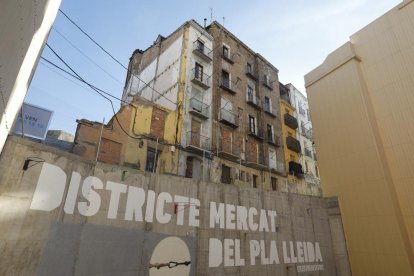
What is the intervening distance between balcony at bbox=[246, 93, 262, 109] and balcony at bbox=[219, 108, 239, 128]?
2.94 metres

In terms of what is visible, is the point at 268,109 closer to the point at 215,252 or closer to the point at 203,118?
the point at 203,118

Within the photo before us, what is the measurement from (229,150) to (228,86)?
21.9ft

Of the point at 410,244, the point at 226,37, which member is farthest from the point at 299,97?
the point at 410,244

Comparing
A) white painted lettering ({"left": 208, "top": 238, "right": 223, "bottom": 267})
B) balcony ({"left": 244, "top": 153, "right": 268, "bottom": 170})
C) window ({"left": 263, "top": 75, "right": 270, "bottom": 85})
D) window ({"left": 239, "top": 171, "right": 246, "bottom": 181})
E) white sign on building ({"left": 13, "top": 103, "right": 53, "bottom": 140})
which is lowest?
white painted lettering ({"left": 208, "top": 238, "right": 223, "bottom": 267})

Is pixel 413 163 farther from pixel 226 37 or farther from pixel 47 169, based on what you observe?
pixel 226 37

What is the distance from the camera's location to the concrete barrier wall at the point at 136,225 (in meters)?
7.54

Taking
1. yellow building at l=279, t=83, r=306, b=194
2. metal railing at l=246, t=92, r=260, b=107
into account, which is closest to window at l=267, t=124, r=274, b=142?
yellow building at l=279, t=83, r=306, b=194

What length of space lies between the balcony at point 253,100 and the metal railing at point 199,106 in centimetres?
561

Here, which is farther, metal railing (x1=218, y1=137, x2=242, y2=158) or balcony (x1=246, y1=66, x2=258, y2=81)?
balcony (x1=246, y1=66, x2=258, y2=81)

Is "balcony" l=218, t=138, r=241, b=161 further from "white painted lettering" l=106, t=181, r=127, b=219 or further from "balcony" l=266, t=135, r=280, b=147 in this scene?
"white painted lettering" l=106, t=181, r=127, b=219

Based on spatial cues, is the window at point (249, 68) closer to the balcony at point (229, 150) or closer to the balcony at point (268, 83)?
the balcony at point (268, 83)

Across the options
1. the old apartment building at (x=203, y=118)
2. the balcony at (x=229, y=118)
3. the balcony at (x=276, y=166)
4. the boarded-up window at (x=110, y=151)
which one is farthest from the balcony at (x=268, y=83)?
the boarded-up window at (x=110, y=151)

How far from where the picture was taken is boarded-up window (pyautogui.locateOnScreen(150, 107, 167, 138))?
1925 centimetres

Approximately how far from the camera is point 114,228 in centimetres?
951
